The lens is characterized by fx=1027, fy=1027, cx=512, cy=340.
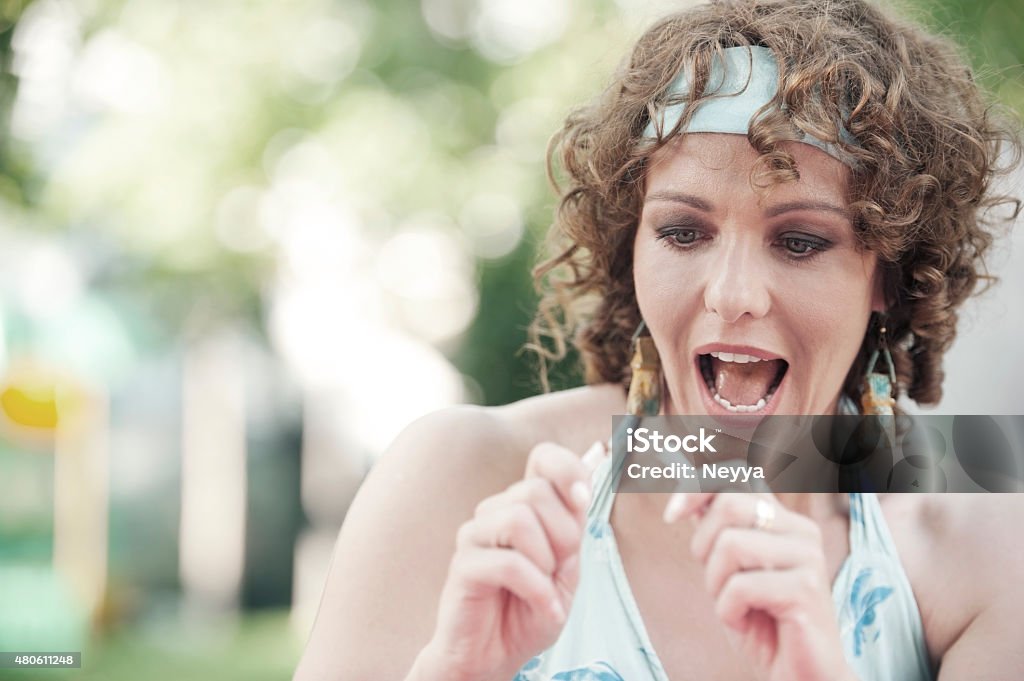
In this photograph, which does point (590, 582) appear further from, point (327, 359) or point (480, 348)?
point (327, 359)

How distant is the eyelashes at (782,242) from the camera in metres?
0.96

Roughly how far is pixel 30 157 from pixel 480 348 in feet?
4.80

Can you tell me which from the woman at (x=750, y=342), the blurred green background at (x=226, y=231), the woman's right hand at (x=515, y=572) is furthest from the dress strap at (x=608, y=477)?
the blurred green background at (x=226, y=231)

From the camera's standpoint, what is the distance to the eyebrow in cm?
94

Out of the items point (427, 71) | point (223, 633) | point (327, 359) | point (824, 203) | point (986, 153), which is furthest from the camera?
point (223, 633)

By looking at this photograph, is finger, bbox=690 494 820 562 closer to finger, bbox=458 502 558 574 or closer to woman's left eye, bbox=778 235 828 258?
finger, bbox=458 502 558 574

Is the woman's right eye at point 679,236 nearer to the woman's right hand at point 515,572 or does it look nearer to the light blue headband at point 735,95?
the light blue headband at point 735,95

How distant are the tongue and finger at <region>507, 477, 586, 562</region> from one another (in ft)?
1.34

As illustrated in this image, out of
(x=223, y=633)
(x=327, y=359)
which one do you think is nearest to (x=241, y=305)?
(x=327, y=359)

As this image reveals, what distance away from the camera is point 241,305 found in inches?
136

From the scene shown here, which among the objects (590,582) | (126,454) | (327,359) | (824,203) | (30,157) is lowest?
(590,582)

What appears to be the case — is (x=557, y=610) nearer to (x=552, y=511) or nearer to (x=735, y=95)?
(x=552, y=511)

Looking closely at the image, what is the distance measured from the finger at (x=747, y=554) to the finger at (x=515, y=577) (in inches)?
4.0

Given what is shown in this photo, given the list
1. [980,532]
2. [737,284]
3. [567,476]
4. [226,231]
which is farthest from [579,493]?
[226,231]
